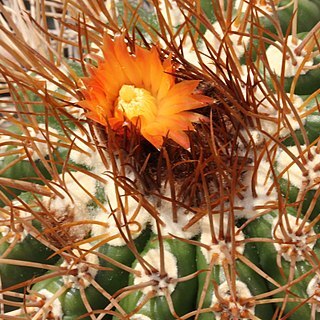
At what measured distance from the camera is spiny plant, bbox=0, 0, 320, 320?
779mm

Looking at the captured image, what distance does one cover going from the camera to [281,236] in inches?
31.5

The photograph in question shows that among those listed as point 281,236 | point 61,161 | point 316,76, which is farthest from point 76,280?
point 316,76

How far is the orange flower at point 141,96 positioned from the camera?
31.9 inches

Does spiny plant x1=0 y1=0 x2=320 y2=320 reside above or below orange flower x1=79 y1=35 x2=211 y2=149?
below

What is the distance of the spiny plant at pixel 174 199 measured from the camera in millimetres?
779

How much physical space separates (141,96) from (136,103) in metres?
0.02

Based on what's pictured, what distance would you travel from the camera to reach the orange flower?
0.81 m

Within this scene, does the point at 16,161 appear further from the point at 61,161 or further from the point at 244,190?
the point at 244,190

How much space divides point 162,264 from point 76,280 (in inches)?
5.1

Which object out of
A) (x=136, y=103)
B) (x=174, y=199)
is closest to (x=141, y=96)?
(x=136, y=103)

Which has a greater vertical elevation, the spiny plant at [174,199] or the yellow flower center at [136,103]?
the yellow flower center at [136,103]

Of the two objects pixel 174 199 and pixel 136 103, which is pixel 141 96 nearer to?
pixel 136 103

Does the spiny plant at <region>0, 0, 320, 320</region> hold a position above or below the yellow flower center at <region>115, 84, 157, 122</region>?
below

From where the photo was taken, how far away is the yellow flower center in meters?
0.82
